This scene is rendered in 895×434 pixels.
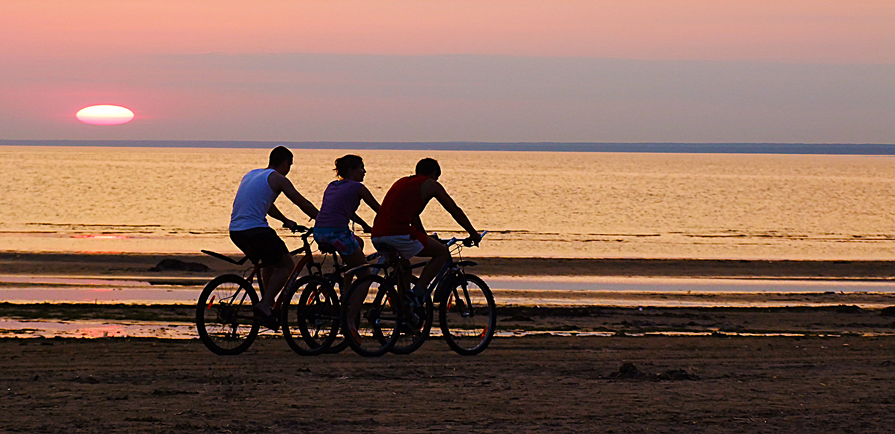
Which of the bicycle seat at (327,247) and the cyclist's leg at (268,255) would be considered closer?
the cyclist's leg at (268,255)

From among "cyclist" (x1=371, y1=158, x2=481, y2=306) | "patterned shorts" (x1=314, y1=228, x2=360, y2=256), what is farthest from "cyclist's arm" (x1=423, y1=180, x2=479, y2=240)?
"patterned shorts" (x1=314, y1=228, x2=360, y2=256)

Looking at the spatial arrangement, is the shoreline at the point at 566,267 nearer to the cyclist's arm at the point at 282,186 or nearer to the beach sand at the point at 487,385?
the beach sand at the point at 487,385

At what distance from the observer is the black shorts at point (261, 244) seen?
9.50 metres

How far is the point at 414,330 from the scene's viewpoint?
10.1m

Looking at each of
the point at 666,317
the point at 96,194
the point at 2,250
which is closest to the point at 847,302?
the point at 666,317

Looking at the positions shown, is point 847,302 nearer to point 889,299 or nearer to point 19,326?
point 889,299

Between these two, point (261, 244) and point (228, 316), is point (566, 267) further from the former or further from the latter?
point (261, 244)

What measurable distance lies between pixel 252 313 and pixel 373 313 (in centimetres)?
115

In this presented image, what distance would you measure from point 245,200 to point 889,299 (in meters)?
13.9

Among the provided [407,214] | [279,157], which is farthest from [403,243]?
[279,157]

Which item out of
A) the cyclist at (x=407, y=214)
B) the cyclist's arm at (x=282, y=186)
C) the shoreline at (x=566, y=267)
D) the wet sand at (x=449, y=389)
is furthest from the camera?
the shoreline at (x=566, y=267)

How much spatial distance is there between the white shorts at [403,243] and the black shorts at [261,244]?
909 mm

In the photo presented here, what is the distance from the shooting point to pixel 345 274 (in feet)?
32.4

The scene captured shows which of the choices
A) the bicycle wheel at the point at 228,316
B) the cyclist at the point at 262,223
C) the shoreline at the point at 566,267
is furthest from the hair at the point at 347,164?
the shoreline at the point at 566,267
